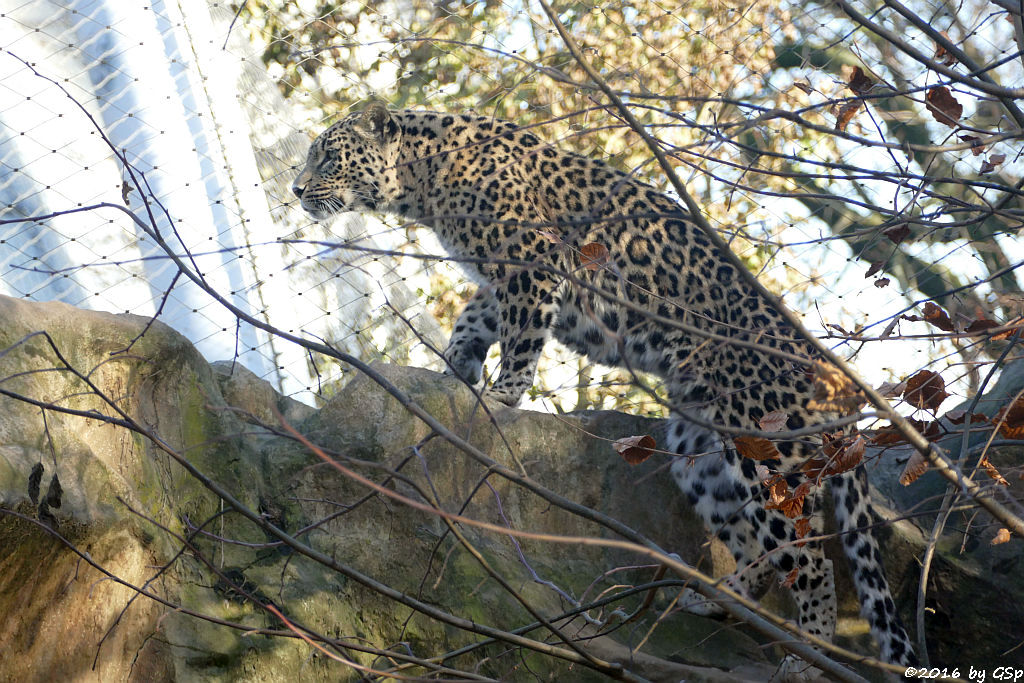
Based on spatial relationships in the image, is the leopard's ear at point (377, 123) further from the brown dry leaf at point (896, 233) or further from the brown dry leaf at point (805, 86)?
the brown dry leaf at point (896, 233)

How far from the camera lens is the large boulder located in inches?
103

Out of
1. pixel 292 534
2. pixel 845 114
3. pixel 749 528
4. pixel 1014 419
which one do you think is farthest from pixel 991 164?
pixel 292 534

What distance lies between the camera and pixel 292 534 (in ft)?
11.4

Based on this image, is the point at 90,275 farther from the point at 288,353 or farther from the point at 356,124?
the point at 356,124

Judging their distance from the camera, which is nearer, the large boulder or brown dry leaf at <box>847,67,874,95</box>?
brown dry leaf at <box>847,67,874,95</box>

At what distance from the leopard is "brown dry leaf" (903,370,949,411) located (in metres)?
1.32

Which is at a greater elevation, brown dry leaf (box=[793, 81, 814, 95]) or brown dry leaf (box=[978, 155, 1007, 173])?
brown dry leaf (box=[793, 81, 814, 95])

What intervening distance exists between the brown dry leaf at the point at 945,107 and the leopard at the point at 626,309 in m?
1.33

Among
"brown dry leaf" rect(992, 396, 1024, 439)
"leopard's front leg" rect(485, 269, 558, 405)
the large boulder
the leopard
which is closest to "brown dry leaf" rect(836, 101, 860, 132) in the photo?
"brown dry leaf" rect(992, 396, 1024, 439)

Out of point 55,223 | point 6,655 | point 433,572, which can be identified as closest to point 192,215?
point 55,223

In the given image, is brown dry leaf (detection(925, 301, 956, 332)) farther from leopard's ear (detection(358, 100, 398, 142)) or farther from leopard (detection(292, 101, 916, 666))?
leopard's ear (detection(358, 100, 398, 142))

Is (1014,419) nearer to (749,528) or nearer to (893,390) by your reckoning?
(893,390)

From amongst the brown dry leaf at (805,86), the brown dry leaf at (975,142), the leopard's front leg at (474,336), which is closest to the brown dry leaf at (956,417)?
the brown dry leaf at (975,142)

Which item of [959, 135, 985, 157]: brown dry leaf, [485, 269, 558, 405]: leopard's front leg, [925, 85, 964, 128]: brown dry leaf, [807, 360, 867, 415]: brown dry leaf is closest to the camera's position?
[807, 360, 867, 415]: brown dry leaf
